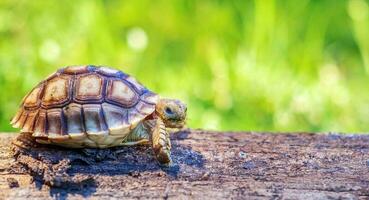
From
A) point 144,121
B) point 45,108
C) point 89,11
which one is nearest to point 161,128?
point 144,121

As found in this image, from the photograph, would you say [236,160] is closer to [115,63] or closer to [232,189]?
[232,189]

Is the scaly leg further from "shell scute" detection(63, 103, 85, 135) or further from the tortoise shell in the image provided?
"shell scute" detection(63, 103, 85, 135)

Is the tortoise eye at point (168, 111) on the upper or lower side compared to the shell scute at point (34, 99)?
lower

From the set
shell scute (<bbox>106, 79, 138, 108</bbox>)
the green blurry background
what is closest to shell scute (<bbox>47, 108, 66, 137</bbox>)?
shell scute (<bbox>106, 79, 138, 108</bbox>)

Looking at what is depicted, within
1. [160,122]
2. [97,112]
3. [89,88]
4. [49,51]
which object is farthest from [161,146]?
[49,51]

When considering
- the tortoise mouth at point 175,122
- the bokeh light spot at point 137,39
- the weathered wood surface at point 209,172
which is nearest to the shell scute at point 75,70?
the weathered wood surface at point 209,172

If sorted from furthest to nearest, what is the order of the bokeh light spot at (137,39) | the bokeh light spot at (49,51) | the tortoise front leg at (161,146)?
the bokeh light spot at (137,39), the bokeh light spot at (49,51), the tortoise front leg at (161,146)

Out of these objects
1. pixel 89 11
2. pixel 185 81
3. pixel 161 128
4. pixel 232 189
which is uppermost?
pixel 89 11

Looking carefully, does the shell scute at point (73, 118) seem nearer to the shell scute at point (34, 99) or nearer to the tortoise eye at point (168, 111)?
the shell scute at point (34, 99)
